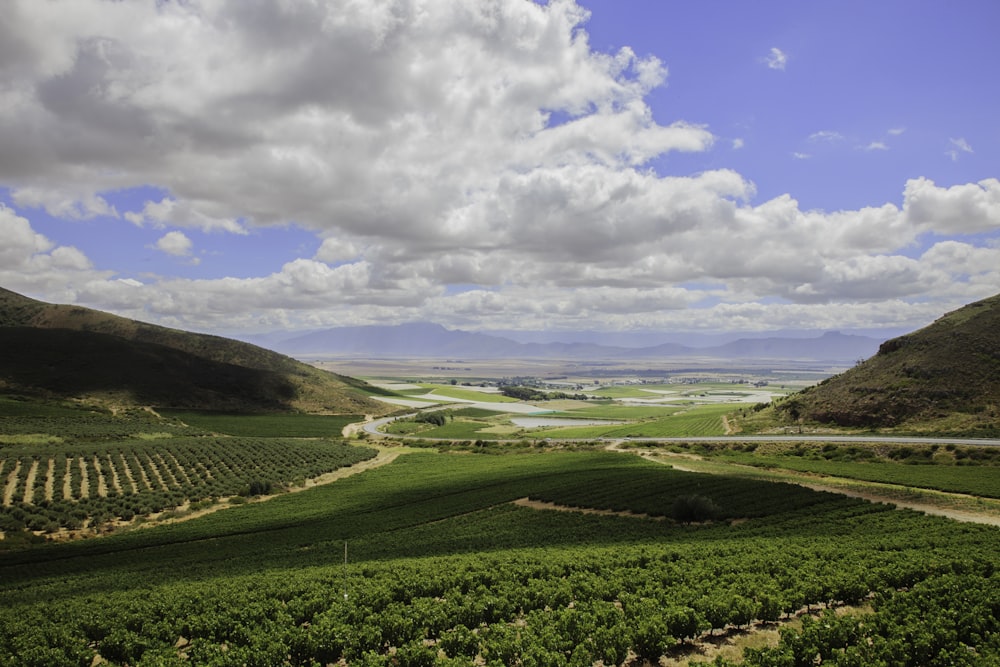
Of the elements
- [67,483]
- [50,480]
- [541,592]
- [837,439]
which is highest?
[541,592]

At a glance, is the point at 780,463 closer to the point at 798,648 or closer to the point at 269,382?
the point at 798,648

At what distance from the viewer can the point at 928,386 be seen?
9881 centimetres

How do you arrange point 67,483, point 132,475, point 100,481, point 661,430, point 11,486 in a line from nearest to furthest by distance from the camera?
point 11,486 < point 67,483 < point 100,481 < point 132,475 < point 661,430

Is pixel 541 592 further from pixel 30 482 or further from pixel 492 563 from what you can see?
pixel 30 482

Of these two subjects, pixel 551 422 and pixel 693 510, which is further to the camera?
pixel 551 422

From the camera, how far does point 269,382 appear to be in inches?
7283

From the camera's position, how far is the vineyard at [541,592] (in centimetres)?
1553

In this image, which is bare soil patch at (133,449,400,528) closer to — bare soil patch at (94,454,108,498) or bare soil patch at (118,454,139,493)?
bare soil patch at (118,454,139,493)

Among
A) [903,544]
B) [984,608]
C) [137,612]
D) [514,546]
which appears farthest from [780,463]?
[137,612]

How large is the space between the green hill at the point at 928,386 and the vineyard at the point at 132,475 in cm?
10082

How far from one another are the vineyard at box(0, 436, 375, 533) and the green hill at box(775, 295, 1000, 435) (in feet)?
331

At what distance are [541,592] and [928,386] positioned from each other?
375ft

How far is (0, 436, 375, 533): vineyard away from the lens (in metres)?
53.0

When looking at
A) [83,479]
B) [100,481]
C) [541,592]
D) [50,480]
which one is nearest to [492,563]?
[541,592]
